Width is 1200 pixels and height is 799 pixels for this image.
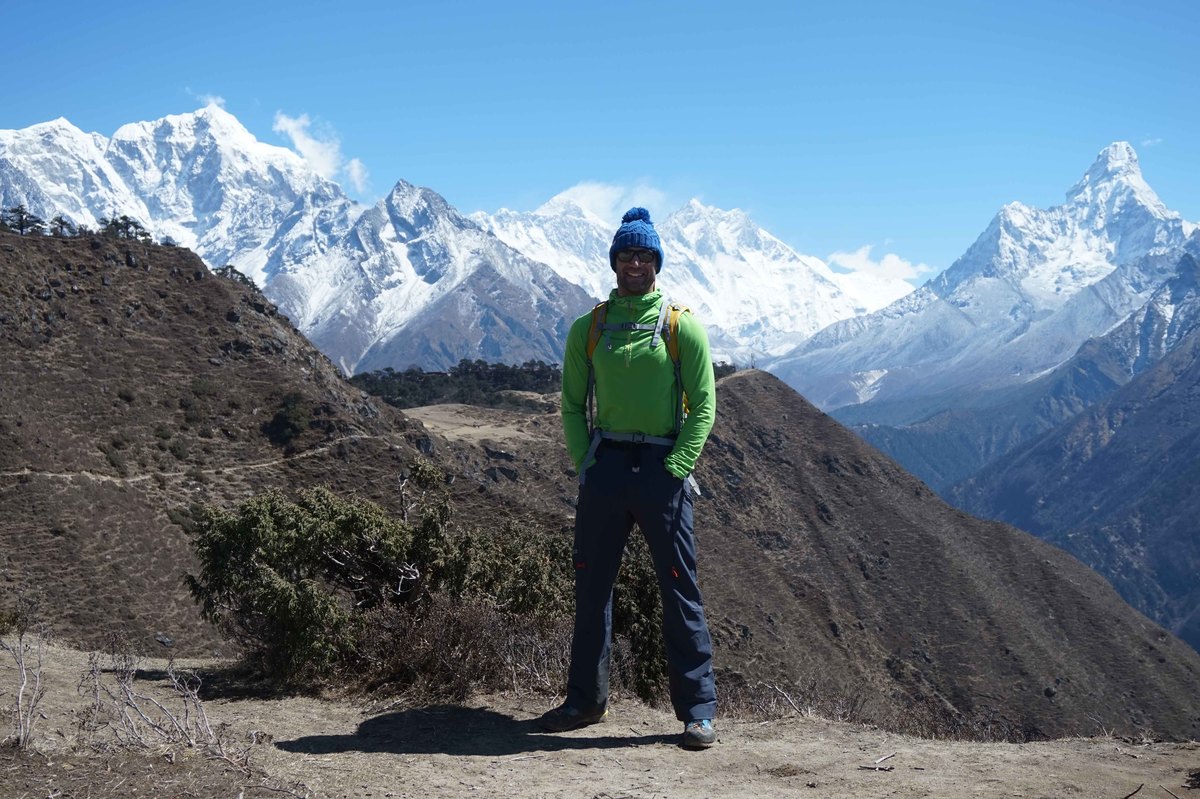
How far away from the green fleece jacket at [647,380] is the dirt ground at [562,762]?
5.58ft

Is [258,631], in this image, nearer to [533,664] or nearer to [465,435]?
[533,664]

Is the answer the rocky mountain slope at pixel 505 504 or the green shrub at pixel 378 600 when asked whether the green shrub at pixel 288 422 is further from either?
the green shrub at pixel 378 600

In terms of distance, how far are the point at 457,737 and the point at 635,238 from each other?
331 cm

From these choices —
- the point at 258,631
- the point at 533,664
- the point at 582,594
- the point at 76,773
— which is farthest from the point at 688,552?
the point at 258,631

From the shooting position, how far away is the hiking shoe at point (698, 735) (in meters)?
5.80

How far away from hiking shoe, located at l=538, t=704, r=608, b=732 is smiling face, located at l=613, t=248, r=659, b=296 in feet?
8.80

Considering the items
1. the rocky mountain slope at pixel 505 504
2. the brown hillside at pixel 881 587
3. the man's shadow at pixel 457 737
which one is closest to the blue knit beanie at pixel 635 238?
the man's shadow at pixel 457 737

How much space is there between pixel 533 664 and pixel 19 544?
25.6 m

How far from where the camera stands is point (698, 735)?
580cm

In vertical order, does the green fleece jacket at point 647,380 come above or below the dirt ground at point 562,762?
above

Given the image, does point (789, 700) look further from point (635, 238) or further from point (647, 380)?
point (635, 238)

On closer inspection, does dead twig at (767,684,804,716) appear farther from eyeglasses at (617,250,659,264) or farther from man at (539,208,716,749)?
eyeglasses at (617,250,659,264)

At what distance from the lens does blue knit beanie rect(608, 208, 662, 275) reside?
6.21 meters

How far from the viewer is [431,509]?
8.28 metres
